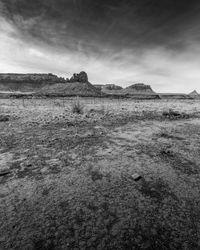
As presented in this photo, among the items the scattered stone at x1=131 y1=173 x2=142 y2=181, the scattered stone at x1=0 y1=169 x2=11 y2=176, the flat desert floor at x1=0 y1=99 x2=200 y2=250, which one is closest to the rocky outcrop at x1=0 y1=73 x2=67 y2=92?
the flat desert floor at x1=0 y1=99 x2=200 y2=250

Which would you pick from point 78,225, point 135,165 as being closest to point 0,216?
point 78,225

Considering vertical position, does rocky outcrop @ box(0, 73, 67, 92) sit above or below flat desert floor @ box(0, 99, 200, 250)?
above

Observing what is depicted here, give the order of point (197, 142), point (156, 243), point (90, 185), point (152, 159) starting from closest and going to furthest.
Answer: point (156, 243), point (90, 185), point (152, 159), point (197, 142)

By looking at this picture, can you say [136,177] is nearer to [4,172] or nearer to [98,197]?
[98,197]

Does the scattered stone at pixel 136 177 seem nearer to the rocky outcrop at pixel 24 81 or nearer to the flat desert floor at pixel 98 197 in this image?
the flat desert floor at pixel 98 197

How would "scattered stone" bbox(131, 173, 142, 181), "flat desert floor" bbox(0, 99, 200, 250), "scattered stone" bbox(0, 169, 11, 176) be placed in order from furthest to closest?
"scattered stone" bbox(0, 169, 11, 176)
"scattered stone" bbox(131, 173, 142, 181)
"flat desert floor" bbox(0, 99, 200, 250)

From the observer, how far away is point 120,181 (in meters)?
3.06

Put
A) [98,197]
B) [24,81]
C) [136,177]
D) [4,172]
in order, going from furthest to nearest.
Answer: [24,81] < [4,172] < [136,177] < [98,197]

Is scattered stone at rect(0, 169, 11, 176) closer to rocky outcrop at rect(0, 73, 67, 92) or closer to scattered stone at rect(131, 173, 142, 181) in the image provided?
scattered stone at rect(131, 173, 142, 181)

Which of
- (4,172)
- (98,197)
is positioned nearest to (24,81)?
(4,172)

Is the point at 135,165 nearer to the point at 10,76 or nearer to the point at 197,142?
the point at 197,142

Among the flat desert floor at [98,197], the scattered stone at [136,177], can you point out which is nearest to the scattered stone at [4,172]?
the flat desert floor at [98,197]

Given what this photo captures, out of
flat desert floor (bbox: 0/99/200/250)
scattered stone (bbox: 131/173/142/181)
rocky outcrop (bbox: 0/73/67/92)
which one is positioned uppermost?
rocky outcrop (bbox: 0/73/67/92)

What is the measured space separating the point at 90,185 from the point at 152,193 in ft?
3.78
